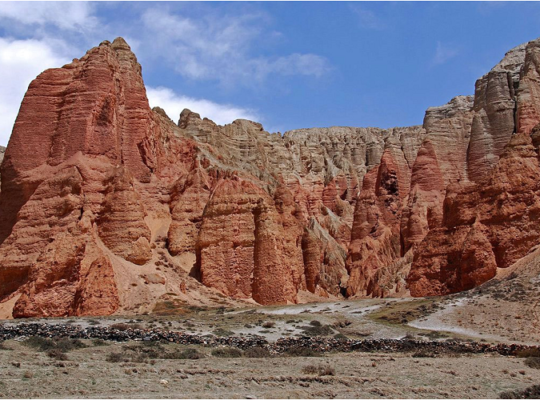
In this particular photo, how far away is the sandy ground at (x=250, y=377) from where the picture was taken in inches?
694

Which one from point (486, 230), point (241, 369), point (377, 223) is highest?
point (377, 223)

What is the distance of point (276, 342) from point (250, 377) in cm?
1078

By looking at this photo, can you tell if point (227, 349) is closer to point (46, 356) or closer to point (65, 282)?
point (46, 356)

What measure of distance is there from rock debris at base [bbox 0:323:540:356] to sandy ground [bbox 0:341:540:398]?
3.03 metres

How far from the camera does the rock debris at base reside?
2875 centimetres

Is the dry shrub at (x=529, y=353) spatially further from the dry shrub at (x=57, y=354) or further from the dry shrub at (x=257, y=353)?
the dry shrub at (x=57, y=354)

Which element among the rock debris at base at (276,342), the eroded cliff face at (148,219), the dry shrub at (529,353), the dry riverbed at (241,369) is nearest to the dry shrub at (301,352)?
the dry riverbed at (241,369)

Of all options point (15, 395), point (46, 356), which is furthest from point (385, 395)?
point (46, 356)

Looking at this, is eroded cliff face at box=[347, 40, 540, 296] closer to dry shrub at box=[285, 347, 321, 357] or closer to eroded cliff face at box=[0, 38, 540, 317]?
eroded cliff face at box=[0, 38, 540, 317]

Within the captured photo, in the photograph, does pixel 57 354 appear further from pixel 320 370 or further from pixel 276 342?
pixel 276 342

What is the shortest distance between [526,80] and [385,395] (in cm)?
7173

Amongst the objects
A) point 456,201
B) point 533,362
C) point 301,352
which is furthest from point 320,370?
point 456,201

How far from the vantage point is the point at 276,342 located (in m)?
30.9

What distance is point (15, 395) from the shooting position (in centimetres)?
1616
